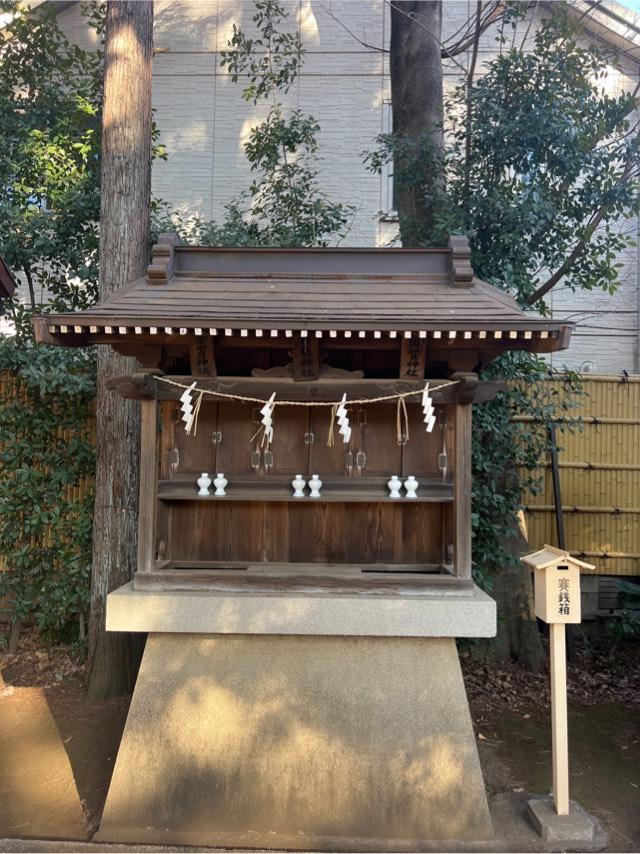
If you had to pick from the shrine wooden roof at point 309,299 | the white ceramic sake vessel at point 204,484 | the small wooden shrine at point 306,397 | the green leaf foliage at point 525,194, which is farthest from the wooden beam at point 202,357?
the green leaf foliage at point 525,194

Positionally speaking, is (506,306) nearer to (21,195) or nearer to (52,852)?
(52,852)

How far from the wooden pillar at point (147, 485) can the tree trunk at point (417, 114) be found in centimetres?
356

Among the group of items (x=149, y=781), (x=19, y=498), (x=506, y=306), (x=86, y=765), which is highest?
(x=506, y=306)

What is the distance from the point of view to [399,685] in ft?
12.7

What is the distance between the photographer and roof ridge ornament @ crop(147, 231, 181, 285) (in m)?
4.38

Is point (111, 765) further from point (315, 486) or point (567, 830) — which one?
point (567, 830)

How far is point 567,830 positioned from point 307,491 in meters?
2.76

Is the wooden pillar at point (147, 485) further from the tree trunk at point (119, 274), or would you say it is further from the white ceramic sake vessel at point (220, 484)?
the tree trunk at point (119, 274)

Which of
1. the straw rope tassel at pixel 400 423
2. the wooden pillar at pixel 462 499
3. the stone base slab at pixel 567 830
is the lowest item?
the stone base slab at pixel 567 830

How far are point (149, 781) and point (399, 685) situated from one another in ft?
5.64

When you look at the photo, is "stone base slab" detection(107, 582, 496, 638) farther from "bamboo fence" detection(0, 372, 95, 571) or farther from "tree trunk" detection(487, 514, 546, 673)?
"tree trunk" detection(487, 514, 546, 673)

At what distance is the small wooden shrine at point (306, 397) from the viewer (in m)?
3.85

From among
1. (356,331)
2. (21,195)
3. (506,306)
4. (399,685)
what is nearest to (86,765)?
(399,685)

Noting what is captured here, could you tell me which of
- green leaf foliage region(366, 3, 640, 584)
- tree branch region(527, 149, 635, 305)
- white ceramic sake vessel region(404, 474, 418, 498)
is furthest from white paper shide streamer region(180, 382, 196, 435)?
tree branch region(527, 149, 635, 305)
